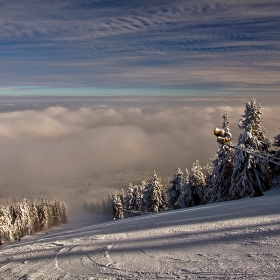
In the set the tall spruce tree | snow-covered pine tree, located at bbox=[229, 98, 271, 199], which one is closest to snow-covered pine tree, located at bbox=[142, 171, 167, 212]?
the tall spruce tree

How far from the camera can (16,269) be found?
27.3 ft

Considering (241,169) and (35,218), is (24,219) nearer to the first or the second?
(35,218)

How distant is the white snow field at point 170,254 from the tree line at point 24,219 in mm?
55676

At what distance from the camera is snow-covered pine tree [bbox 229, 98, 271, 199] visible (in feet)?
88.7

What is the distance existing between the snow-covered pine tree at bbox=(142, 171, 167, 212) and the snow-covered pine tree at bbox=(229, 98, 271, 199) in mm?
18331

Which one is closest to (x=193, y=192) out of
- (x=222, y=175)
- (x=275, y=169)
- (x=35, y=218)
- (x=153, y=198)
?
(x=222, y=175)

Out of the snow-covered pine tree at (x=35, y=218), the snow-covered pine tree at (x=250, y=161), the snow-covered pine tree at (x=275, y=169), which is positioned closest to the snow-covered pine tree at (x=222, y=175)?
the snow-covered pine tree at (x=250, y=161)

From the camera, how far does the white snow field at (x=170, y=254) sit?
20.2 ft

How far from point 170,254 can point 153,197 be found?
38276mm

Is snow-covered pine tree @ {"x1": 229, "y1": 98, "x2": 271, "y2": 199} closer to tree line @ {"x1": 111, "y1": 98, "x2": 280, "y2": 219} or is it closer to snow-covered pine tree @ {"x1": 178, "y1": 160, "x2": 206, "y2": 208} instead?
tree line @ {"x1": 111, "y1": 98, "x2": 280, "y2": 219}

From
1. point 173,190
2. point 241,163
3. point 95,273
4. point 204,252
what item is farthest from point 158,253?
point 173,190

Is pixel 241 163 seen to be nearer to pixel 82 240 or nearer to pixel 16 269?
pixel 82 240

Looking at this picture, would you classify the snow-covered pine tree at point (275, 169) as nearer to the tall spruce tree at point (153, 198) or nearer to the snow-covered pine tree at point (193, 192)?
the snow-covered pine tree at point (193, 192)

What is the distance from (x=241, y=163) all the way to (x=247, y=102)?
6.01 m
